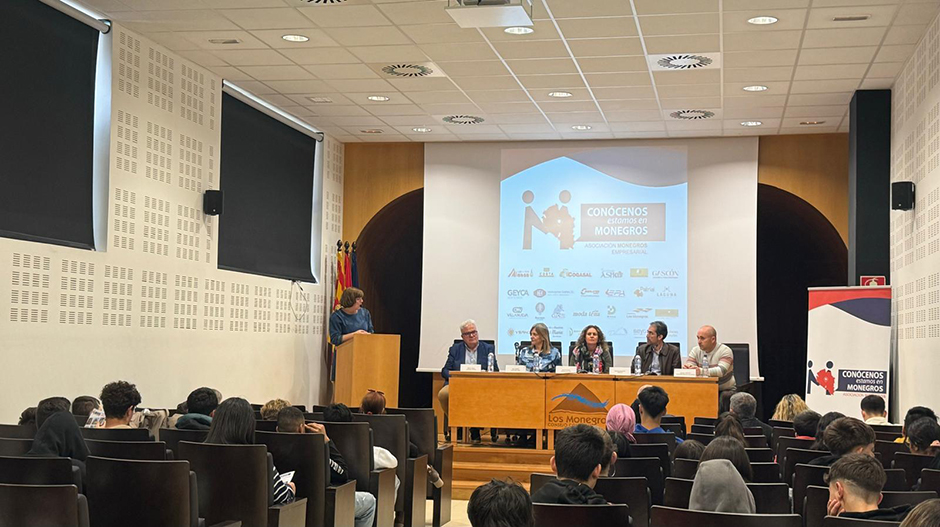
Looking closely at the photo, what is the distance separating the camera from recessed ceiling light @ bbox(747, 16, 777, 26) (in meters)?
8.13

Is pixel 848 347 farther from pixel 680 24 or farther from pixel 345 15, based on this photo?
pixel 345 15

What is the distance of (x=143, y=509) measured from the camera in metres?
4.02

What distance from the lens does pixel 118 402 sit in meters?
5.48

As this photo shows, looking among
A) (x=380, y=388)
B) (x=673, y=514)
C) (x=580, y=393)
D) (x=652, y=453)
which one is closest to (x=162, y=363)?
(x=380, y=388)

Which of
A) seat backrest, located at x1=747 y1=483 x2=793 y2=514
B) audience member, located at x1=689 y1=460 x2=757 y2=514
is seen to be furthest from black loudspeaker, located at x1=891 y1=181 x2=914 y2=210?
audience member, located at x1=689 y1=460 x2=757 y2=514

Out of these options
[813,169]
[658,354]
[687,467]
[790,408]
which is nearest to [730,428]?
[687,467]

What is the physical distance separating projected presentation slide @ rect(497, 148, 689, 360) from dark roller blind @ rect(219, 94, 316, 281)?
8.82ft

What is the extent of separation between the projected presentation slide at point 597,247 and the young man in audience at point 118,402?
7899 mm

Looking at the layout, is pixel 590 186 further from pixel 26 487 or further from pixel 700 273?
pixel 26 487

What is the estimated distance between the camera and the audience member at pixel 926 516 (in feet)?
6.31

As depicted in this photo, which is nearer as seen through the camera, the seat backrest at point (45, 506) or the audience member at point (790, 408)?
the seat backrest at point (45, 506)

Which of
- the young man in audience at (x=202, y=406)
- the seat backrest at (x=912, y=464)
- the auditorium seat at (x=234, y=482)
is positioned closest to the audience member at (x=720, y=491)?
the seat backrest at (x=912, y=464)

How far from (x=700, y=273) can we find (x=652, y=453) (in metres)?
7.55

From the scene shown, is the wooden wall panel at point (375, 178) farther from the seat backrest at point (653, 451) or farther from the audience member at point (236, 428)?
the audience member at point (236, 428)
